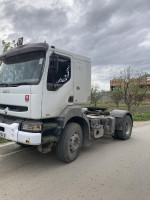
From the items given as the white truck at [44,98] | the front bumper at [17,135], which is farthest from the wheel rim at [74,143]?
the front bumper at [17,135]

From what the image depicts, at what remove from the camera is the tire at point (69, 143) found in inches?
155

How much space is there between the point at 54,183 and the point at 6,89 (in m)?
2.30

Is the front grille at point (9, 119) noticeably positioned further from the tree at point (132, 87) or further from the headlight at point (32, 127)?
the tree at point (132, 87)

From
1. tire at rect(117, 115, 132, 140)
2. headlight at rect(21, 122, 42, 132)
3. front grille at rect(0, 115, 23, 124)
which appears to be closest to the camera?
headlight at rect(21, 122, 42, 132)

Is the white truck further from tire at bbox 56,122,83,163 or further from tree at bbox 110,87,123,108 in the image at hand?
tree at bbox 110,87,123,108

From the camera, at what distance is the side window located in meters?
3.67

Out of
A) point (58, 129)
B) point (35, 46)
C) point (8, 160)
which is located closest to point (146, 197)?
point (58, 129)

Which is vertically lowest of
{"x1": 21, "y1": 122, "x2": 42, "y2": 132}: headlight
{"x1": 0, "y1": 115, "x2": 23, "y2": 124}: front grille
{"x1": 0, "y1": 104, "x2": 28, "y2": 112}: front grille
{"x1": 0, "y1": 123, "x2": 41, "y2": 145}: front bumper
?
{"x1": 0, "y1": 123, "x2": 41, "y2": 145}: front bumper

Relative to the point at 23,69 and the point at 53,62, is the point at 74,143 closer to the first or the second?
the point at 53,62

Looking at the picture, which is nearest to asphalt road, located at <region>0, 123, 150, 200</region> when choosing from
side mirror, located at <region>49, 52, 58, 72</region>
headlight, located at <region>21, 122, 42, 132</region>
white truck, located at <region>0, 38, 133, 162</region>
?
white truck, located at <region>0, 38, 133, 162</region>

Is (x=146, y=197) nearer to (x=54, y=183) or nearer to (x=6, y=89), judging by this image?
(x=54, y=183)

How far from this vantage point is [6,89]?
12.8ft

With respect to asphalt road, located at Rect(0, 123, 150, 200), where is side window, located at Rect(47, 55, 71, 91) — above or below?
above

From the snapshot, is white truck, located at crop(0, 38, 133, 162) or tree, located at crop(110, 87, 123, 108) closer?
white truck, located at crop(0, 38, 133, 162)
